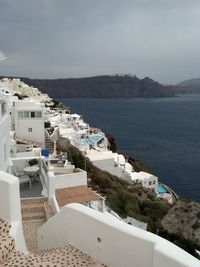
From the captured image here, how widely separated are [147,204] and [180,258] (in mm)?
27111

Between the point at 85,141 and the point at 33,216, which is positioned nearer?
the point at 33,216

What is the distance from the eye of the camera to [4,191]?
19.5ft

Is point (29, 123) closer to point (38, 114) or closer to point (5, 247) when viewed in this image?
point (38, 114)

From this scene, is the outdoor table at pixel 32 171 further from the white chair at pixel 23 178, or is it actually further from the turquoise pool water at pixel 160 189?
the turquoise pool water at pixel 160 189

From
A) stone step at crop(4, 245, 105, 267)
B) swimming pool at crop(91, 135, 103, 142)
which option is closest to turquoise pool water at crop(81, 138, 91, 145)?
swimming pool at crop(91, 135, 103, 142)

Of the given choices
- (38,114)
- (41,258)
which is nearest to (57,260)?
(41,258)

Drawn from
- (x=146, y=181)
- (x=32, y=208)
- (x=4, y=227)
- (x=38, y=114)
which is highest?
(x=38, y=114)

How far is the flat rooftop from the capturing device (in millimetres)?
13117

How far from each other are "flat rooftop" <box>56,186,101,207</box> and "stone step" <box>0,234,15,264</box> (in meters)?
7.91

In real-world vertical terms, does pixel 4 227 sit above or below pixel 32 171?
above

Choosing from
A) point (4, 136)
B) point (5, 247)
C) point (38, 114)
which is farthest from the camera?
point (38, 114)

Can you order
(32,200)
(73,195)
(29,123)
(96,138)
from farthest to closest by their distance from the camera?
(96,138)
(29,123)
(73,195)
(32,200)

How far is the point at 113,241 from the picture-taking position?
16.3 feet

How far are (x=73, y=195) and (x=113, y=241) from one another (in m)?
8.77
